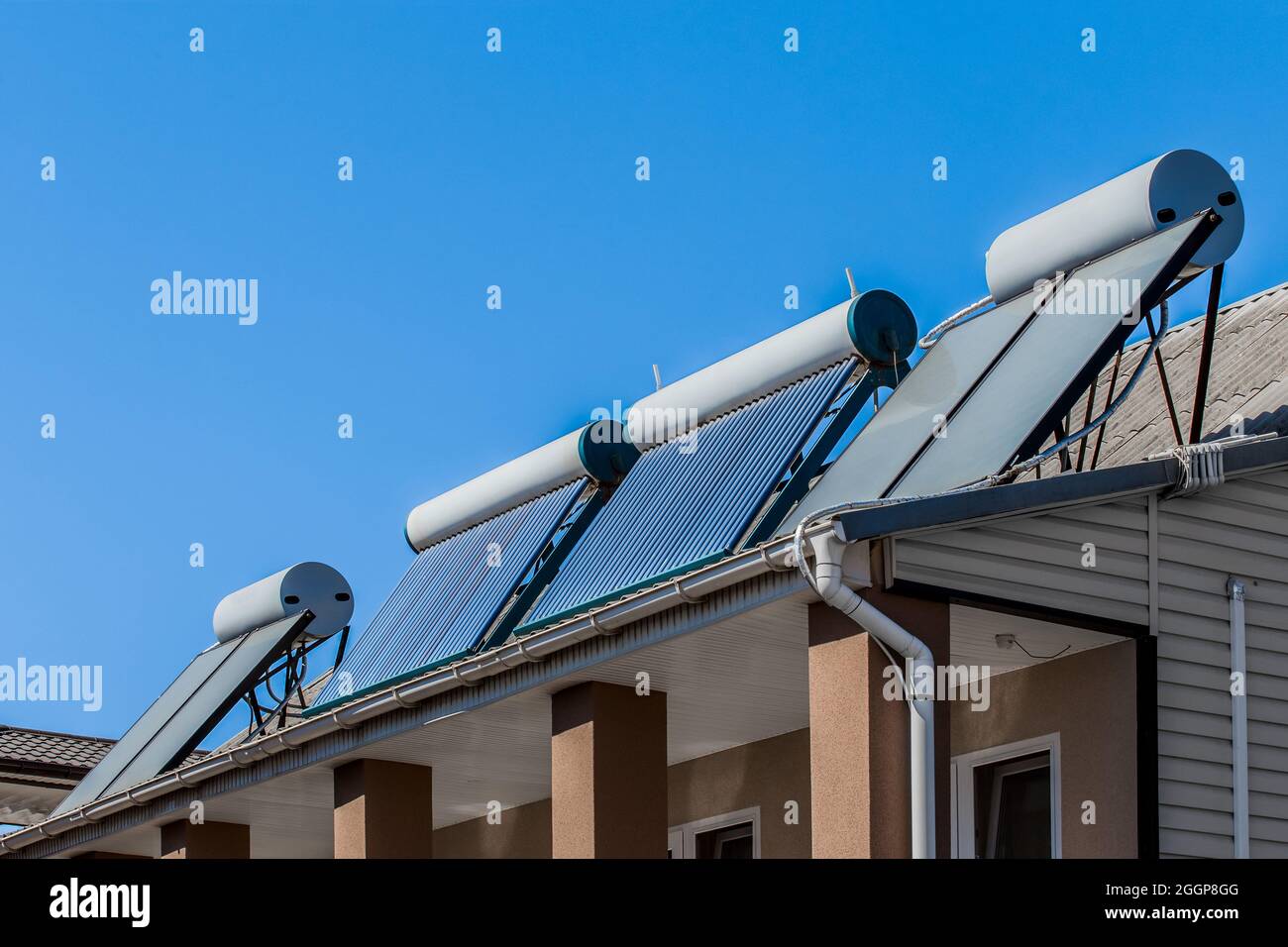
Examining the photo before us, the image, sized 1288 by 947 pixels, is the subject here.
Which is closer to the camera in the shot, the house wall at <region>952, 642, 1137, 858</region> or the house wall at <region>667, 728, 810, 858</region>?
the house wall at <region>952, 642, 1137, 858</region>

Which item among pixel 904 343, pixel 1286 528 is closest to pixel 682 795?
pixel 904 343

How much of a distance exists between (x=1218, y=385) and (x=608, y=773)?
578cm

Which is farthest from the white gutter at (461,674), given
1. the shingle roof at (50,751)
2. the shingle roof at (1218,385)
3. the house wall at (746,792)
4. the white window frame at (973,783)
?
the shingle roof at (50,751)

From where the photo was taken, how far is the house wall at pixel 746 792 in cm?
1416

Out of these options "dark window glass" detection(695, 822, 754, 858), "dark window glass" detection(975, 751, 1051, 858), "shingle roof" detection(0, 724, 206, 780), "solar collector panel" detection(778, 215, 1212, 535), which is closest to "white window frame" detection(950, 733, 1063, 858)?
"dark window glass" detection(975, 751, 1051, 858)

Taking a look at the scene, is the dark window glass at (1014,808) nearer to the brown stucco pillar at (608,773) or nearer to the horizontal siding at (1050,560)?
the horizontal siding at (1050,560)

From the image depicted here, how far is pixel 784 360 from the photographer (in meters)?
13.7

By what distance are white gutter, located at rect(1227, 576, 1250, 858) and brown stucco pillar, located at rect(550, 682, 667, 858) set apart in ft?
12.3

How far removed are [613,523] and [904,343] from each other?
256cm

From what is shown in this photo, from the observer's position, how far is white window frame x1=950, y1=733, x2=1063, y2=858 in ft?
38.4

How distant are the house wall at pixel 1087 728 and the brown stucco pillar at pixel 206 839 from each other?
7.88 m

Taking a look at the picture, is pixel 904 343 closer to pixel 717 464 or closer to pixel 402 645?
pixel 717 464

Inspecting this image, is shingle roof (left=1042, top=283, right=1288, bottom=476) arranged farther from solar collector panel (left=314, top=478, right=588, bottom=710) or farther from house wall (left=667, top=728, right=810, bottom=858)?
solar collector panel (left=314, top=478, right=588, bottom=710)
